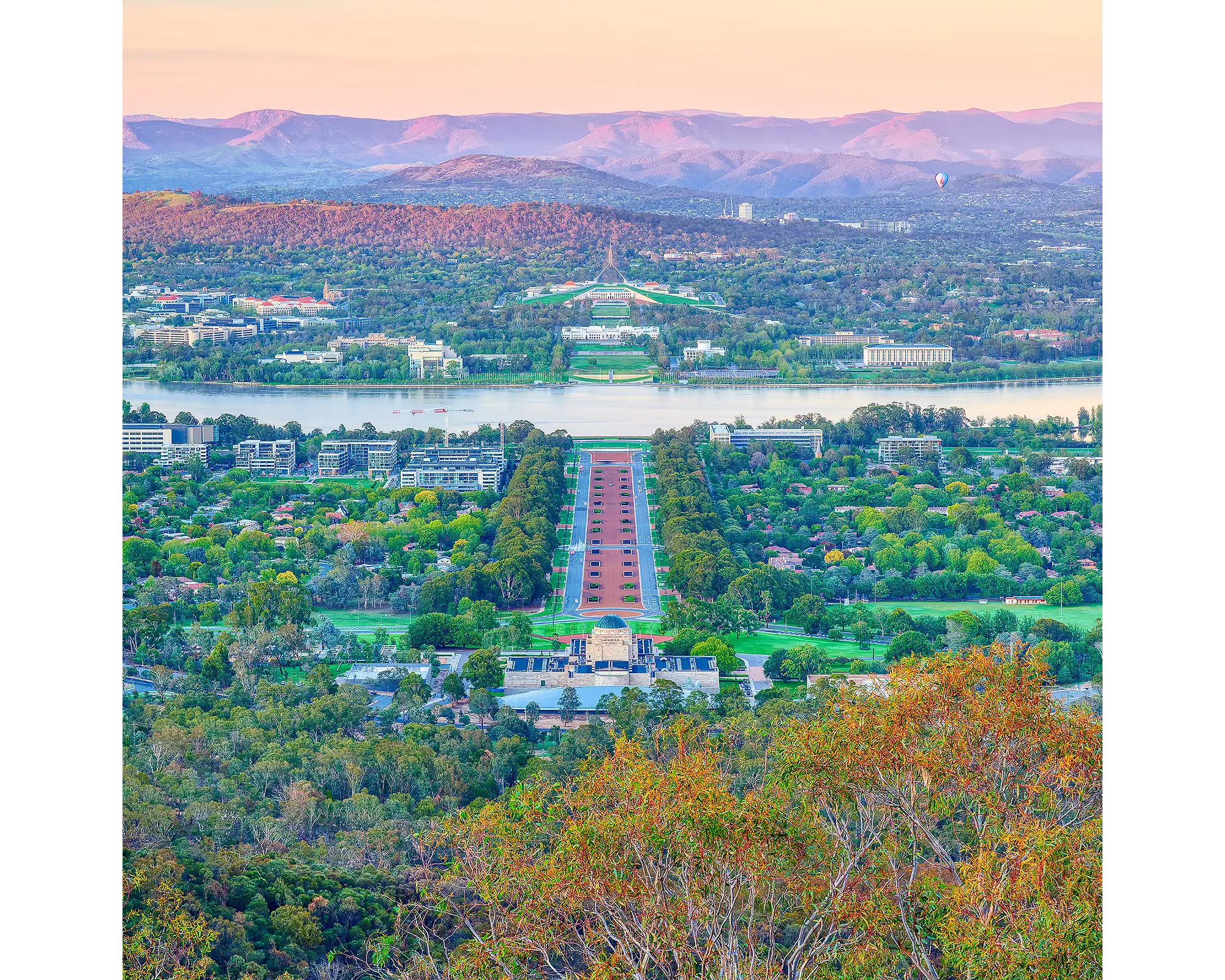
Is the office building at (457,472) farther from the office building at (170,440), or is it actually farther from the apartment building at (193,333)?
the apartment building at (193,333)

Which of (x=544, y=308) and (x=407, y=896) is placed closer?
(x=407, y=896)

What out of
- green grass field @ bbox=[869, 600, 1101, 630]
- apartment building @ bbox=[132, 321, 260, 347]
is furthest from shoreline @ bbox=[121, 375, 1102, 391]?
green grass field @ bbox=[869, 600, 1101, 630]

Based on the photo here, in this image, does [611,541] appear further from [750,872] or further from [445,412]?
[750,872]

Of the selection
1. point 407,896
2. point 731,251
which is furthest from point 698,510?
point 731,251

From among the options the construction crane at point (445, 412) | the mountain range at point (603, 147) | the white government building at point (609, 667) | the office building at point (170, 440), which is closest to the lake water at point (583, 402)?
the construction crane at point (445, 412)
